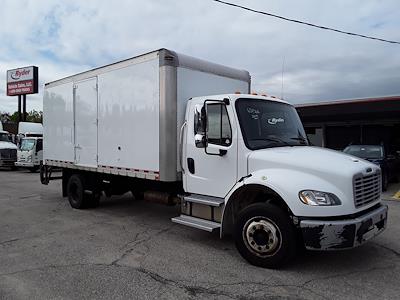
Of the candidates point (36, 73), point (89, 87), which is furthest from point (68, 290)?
point (36, 73)

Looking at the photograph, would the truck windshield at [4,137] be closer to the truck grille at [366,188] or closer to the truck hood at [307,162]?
the truck hood at [307,162]

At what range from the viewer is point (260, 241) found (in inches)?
212

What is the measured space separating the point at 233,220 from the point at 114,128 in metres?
3.45

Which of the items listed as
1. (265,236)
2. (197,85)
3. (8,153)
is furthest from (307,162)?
(8,153)

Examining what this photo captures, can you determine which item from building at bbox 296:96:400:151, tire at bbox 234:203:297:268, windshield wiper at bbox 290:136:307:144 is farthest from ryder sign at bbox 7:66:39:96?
tire at bbox 234:203:297:268

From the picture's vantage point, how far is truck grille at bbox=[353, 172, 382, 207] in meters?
5.09

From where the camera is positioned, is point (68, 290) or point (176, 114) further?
A: point (176, 114)

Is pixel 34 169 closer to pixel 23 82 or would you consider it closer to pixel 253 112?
pixel 253 112

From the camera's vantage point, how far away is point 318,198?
4953 mm

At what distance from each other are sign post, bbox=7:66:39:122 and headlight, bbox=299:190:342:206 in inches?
1534

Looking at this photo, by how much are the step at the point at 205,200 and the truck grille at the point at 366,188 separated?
6.40 feet

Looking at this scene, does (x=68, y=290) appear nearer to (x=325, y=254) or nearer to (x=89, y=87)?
(x=325, y=254)

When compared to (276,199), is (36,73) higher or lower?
higher

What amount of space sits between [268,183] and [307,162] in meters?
0.58
